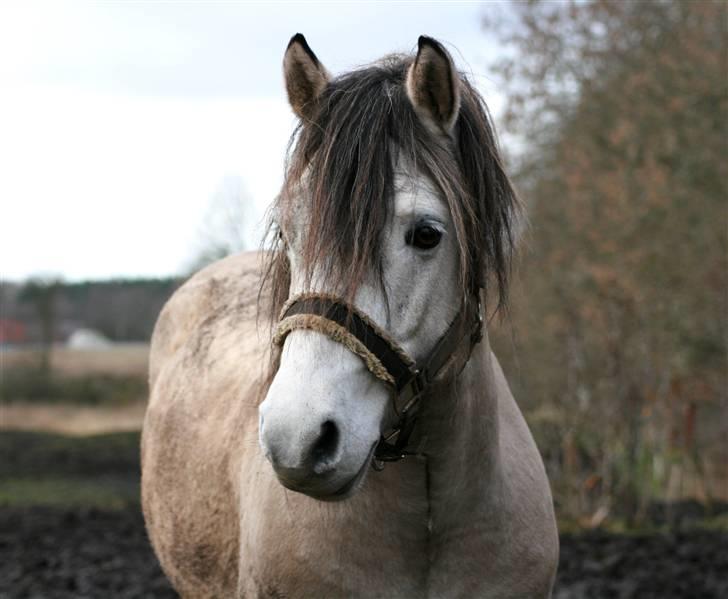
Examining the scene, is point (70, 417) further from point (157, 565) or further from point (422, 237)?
point (422, 237)

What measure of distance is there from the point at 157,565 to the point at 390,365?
23.6 feet

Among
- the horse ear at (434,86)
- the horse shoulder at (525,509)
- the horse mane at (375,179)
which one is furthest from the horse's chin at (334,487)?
the horse ear at (434,86)

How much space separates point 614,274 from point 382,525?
11668 mm

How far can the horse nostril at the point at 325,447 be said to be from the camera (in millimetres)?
2307

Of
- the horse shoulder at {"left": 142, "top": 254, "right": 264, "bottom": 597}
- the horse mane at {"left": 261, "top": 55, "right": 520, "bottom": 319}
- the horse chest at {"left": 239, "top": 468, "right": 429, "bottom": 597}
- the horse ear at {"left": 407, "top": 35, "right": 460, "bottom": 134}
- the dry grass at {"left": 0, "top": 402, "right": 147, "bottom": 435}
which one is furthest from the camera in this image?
the dry grass at {"left": 0, "top": 402, "right": 147, "bottom": 435}

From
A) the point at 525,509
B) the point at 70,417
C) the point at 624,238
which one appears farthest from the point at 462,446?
the point at 70,417

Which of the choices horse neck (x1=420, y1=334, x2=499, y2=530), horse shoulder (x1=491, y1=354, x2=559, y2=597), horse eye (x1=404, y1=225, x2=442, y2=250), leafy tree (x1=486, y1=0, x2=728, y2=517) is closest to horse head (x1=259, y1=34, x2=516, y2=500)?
horse eye (x1=404, y1=225, x2=442, y2=250)

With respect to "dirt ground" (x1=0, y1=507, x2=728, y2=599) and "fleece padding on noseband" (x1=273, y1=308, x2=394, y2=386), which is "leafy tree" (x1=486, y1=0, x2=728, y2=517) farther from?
"fleece padding on noseband" (x1=273, y1=308, x2=394, y2=386)

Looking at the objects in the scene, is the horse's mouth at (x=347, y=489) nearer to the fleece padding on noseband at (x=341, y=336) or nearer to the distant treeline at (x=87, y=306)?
the fleece padding on noseband at (x=341, y=336)

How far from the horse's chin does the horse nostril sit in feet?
0.18

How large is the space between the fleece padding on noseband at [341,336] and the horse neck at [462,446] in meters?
0.39

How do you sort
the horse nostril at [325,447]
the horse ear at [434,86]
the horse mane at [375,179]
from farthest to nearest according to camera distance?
the horse ear at [434,86] < the horse mane at [375,179] < the horse nostril at [325,447]

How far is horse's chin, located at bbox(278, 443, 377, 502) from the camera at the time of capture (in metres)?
2.37

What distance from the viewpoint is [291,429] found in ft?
7.45
